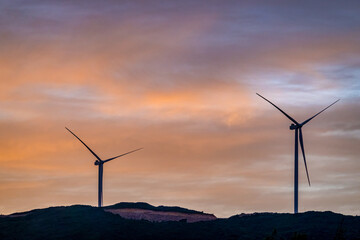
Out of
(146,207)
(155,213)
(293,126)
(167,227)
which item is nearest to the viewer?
(293,126)

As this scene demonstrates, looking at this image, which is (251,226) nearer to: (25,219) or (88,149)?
(88,149)

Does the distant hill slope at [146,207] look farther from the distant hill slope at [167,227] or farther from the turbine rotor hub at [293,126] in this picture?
the turbine rotor hub at [293,126]

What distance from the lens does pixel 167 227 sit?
124 meters

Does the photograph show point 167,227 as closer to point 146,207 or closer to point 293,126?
point 146,207

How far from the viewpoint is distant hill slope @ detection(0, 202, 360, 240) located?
390 feet

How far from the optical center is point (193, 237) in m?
117

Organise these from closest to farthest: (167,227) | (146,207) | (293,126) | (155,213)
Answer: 1. (293,126)
2. (167,227)
3. (155,213)
4. (146,207)

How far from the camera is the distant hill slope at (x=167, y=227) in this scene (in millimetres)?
118812

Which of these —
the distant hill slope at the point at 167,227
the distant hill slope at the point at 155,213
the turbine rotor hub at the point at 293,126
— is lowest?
the distant hill slope at the point at 167,227

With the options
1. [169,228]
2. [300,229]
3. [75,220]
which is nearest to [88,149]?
[75,220]

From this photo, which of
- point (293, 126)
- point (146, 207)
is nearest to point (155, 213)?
point (146, 207)

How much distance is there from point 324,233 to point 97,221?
1532 inches

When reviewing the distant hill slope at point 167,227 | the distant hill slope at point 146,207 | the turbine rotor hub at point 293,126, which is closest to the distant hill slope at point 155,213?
the distant hill slope at point 146,207

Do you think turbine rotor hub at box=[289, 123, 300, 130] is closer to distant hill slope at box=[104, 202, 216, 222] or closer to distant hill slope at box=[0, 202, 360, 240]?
distant hill slope at box=[0, 202, 360, 240]
